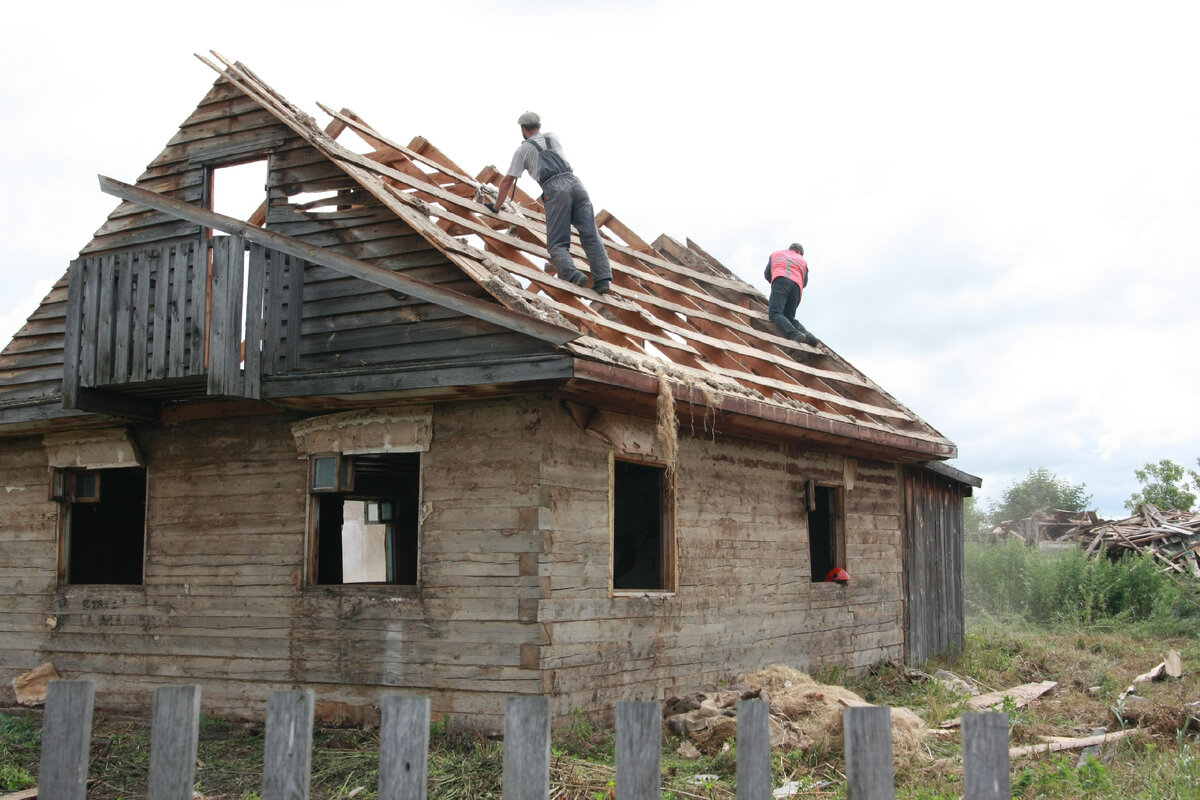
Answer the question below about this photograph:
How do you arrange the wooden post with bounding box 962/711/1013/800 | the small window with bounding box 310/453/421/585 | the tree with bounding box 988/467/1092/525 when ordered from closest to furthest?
1. the wooden post with bounding box 962/711/1013/800
2. the small window with bounding box 310/453/421/585
3. the tree with bounding box 988/467/1092/525

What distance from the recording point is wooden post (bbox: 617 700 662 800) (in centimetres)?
335

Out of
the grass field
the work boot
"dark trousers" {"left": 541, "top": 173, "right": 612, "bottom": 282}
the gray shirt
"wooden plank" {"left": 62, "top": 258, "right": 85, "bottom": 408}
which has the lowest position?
the grass field

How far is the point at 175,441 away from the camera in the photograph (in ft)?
36.4

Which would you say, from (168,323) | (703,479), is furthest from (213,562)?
(703,479)

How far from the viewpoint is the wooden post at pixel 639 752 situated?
3.35 metres

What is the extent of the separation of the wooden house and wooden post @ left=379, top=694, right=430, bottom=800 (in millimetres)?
5203

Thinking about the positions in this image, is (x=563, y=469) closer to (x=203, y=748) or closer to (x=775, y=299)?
(x=203, y=748)

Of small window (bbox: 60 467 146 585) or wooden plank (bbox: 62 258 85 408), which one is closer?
wooden plank (bbox: 62 258 85 408)

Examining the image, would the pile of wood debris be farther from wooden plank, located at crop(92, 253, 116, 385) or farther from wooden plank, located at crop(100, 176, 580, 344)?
wooden plank, located at crop(92, 253, 116, 385)

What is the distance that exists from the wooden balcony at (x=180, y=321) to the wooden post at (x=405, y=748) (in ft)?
21.5

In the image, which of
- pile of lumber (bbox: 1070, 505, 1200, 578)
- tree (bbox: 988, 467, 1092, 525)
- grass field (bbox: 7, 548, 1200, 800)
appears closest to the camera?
grass field (bbox: 7, 548, 1200, 800)

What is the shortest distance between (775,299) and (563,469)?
23.8 ft

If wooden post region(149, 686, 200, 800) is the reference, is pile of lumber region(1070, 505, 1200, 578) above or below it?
above

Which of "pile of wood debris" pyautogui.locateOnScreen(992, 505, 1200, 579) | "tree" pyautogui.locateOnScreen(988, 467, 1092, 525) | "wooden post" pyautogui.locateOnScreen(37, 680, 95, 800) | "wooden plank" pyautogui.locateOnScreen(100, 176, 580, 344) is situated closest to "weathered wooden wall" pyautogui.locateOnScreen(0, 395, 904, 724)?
"wooden plank" pyautogui.locateOnScreen(100, 176, 580, 344)
